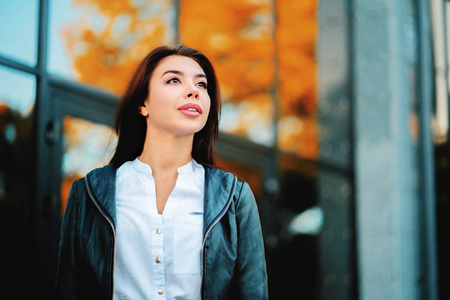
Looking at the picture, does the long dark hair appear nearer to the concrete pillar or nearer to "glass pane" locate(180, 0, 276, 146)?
"glass pane" locate(180, 0, 276, 146)

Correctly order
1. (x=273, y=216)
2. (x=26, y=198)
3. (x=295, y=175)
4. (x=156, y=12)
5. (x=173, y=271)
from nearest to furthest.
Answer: (x=173, y=271) < (x=26, y=198) < (x=156, y=12) < (x=273, y=216) < (x=295, y=175)

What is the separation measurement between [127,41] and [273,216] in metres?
2.51

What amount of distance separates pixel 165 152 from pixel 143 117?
0.23 m

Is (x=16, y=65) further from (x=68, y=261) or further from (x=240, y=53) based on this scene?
(x=240, y=53)

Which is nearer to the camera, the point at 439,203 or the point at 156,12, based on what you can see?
the point at 156,12

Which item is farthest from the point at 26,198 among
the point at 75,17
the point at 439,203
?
the point at 439,203

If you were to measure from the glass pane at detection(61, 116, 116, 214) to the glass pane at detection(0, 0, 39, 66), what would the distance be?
1.59 feet

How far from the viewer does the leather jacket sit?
1.90m

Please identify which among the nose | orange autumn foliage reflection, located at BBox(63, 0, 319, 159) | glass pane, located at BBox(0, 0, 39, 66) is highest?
orange autumn foliage reflection, located at BBox(63, 0, 319, 159)

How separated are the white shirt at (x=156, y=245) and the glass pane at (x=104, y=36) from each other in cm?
187

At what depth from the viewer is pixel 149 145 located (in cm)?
209

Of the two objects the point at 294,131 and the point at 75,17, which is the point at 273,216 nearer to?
the point at 294,131

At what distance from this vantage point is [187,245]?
1.92 meters

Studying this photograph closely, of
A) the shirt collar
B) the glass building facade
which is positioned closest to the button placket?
the shirt collar
